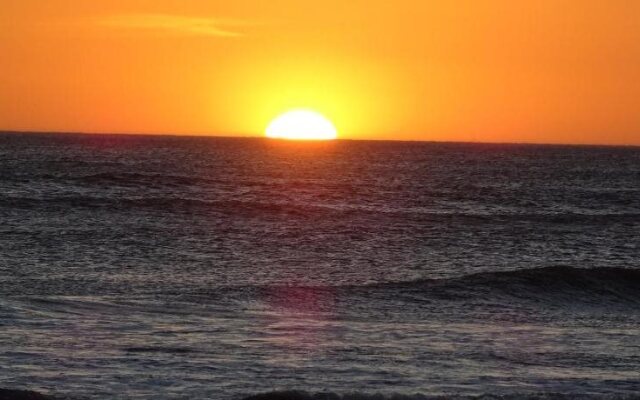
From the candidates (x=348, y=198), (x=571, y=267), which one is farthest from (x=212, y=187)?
(x=571, y=267)

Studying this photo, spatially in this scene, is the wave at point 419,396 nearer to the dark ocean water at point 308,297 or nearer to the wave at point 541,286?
the dark ocean water at point 308,297

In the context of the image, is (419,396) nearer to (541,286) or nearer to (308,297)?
(308,297)

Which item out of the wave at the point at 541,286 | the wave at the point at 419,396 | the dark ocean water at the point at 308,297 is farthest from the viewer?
the wave at the point at 541,286

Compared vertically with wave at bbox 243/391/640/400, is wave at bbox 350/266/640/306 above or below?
below

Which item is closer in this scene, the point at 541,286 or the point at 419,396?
the point at 419,396

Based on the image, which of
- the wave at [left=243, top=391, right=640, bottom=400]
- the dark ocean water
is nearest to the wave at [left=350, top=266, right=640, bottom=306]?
the dark ocean water

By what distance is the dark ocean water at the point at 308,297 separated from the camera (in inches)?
652

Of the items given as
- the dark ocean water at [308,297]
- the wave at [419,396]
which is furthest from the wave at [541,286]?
the wave at [419,396]

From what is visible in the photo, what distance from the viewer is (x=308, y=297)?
993 inches

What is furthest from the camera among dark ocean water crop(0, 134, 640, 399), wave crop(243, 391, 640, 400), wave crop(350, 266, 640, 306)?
wave crop(350, 266, 640, 306)

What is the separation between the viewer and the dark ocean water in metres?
16.6

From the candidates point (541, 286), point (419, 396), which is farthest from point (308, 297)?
point (419, 396)

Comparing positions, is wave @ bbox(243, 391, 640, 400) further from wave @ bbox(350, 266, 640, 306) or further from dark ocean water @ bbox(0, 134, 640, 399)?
wave @ bbox(350, 266, 640, 306)

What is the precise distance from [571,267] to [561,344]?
12.6m
